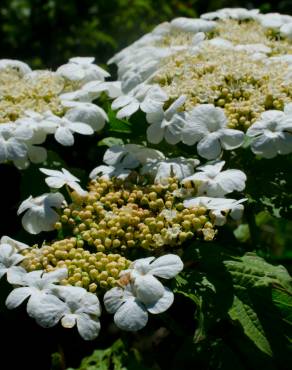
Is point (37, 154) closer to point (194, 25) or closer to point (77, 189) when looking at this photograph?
point (77, 189)

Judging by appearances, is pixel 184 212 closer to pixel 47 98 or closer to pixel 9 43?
pixel 47 98

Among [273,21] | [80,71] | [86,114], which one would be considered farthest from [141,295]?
[273,21]

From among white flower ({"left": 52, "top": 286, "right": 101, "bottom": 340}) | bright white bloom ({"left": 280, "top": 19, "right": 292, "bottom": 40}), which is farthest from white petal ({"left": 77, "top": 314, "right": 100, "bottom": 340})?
bright white bloom ({"left": 280, "top": 19, "right": 292, "bottom": 40})


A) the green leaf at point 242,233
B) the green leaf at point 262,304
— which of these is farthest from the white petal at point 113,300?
the green leaf at point 242,233

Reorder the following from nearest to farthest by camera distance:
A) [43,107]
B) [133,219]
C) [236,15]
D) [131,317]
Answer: [131,317] < [133,219] < [43,107] < [236,15]

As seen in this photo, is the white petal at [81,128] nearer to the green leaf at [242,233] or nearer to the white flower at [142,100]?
the white flower at [142,100]

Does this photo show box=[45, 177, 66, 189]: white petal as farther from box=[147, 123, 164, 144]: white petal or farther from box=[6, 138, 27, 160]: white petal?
box=[147, 123, 164, 144]: white petal
